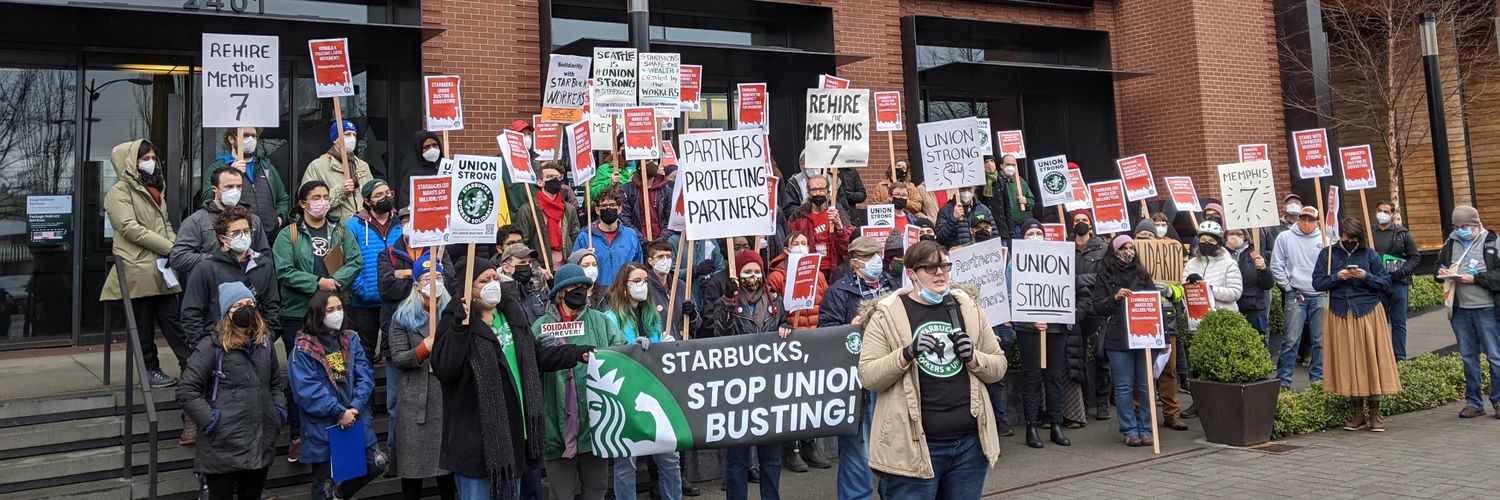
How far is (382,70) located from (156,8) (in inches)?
105

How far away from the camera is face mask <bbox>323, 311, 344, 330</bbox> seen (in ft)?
24.1

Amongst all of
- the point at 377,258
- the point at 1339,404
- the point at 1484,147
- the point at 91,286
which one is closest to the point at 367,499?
the point at 377,258

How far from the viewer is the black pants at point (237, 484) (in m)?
6.89

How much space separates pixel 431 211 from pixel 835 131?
202 inches

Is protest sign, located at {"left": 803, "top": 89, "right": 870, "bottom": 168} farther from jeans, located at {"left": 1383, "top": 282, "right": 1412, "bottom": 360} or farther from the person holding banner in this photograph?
jeans, located at {"left": 1383, "top": 282, "right": 1412, "bottom": 360}

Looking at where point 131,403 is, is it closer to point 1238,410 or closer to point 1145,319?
point 1145,319

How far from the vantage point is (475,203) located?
6.94m

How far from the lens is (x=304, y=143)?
13.1 metres

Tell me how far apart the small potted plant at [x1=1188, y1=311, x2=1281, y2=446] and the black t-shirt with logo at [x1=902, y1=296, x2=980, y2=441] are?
17.0 feet

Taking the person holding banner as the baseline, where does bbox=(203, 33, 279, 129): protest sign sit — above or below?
above

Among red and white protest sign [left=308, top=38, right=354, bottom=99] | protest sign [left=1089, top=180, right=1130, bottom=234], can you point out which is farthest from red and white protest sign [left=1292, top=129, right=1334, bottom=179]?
red and white protest sign [left=308, top=38, right=354, bottom=99]

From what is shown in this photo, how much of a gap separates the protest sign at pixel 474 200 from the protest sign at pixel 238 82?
3375mm

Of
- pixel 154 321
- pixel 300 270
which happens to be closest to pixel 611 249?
pixel 300 270

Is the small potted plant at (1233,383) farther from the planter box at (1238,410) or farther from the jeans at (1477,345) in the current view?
the jeans at (1477,345)
